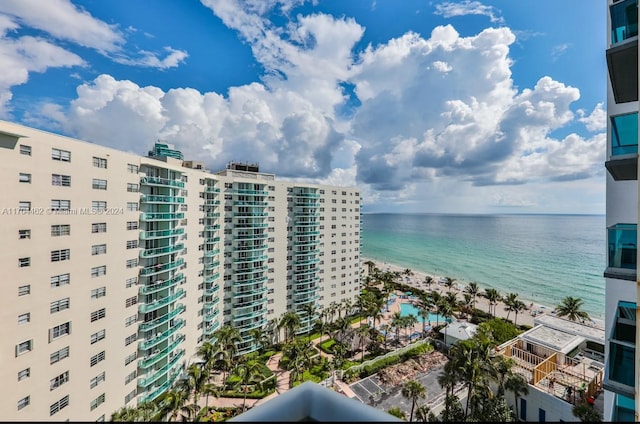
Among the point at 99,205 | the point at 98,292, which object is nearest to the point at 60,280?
the point at 98,292

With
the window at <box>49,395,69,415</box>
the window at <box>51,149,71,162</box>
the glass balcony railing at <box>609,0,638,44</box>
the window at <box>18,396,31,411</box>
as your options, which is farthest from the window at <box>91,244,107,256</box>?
the glass balcony railing at <box>609,0,638,44</box>

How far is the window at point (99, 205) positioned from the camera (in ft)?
51.7

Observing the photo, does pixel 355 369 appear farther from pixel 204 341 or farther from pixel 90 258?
pixel 90 258

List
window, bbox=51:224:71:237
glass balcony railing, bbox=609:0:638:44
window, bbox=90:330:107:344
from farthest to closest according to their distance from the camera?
window, bbox=90:330:107:344 < window, bbox=51:224:71:237 < glass balcony railing, bbox=609:0:638:44

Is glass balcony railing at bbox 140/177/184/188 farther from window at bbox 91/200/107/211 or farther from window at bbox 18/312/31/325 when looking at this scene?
window at bbox 18/312/31/325

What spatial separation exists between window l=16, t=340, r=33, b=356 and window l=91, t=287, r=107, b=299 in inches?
126

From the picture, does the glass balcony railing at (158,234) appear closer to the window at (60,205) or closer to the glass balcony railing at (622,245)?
the window at (60,205)

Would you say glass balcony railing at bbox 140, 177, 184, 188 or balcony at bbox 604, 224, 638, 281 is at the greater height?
glass balcony railing at bbox 140, 177, 184, 188

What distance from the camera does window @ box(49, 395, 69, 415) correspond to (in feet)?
44.1

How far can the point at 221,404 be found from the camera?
21875 mm

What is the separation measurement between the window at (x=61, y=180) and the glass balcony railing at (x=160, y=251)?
6.32 metres

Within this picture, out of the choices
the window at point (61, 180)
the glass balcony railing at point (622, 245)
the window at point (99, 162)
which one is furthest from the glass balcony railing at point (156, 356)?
the glass balcony railing at point (622, 245)

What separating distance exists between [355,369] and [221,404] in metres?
11.8

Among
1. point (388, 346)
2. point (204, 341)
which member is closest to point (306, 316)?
point (388, 346)
